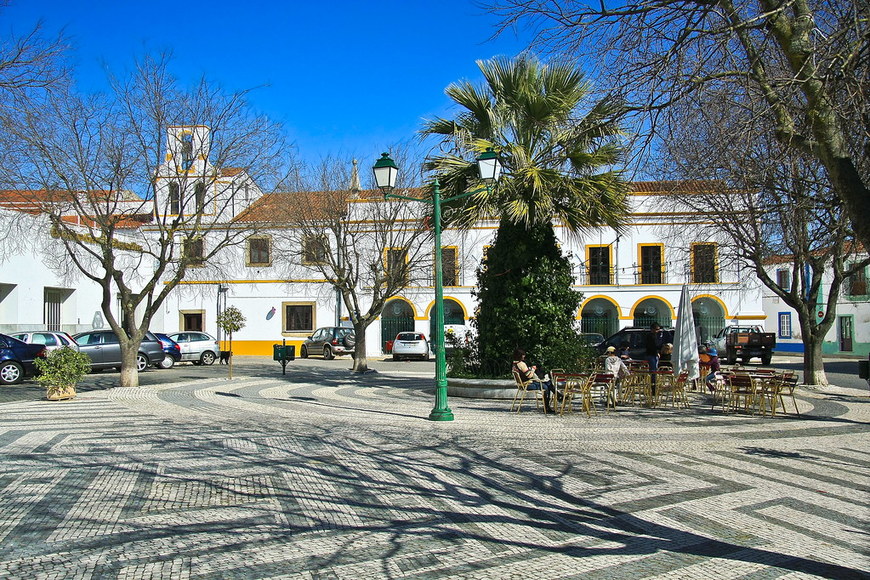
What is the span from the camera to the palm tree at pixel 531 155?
1461cm

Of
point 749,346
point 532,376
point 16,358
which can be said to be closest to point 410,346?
point 749,346

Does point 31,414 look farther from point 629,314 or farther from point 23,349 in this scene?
point 629,314

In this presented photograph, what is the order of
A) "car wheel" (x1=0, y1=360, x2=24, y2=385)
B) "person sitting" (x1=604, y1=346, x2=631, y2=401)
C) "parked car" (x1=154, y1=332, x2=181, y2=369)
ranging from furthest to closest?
"parked car" (x1=154, y1=332, x2=181, y2=369) → "car wheel" (x1=0, y1=360, x2=24, y2=385) → "person sitting" (x1=604, y1=346, x2=631, y2=401)

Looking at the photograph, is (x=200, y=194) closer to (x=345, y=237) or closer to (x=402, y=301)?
(x=345, y=237)

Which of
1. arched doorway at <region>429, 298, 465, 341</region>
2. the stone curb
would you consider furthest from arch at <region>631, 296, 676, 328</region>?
the stone curb

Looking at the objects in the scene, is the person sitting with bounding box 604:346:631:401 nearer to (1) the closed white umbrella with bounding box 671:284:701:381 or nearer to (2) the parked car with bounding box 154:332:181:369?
(1) the closed white umbrella with bounding box 671:284:701:381

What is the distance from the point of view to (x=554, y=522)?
615 cm

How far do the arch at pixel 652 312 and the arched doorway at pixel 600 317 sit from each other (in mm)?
1132

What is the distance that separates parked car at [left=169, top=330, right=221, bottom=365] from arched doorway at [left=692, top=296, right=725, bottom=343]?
23222mm

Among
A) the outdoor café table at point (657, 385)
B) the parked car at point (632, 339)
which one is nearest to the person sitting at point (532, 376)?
the outdoor café table at point (657, 385)

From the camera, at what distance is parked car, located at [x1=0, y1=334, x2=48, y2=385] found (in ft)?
65.2

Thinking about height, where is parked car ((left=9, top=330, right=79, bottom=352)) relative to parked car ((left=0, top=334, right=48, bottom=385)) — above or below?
above

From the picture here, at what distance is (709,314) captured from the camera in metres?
36.1

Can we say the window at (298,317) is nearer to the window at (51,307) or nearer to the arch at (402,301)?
the arch at (402,301)
